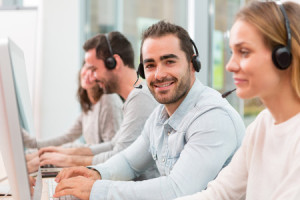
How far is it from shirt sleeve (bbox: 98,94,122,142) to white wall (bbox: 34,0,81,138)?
5.30 feet

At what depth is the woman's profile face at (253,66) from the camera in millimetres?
886

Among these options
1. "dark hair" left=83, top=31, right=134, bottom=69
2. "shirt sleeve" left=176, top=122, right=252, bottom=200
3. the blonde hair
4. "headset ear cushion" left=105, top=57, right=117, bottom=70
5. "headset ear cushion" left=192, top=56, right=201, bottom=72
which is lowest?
"shirt sleeve" left=176, top=122, right=252, bottom=200

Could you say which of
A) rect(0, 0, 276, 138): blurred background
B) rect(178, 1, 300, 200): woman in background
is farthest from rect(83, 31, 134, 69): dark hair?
rect(178, 1, 300, 200): woman in background

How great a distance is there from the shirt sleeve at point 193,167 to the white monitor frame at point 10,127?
1.37 ft

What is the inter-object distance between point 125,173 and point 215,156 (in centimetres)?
50

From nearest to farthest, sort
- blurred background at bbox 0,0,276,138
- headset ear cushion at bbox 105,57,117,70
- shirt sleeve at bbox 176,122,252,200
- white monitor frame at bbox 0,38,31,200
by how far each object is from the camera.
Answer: white monitor frame at bbox 0,38,31,200 → shirt sleeve at bbox 176,122,252,200 → headset ear cushion at bbox 105,57,117,70 → blurred background at bbox 0,0,276,138

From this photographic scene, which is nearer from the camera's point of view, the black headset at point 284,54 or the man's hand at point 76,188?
the black headset at point 284,54

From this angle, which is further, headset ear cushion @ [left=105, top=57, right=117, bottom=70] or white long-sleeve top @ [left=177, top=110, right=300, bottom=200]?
headset ear cushion @ [left=105, top=57, right=117, bottom=70]

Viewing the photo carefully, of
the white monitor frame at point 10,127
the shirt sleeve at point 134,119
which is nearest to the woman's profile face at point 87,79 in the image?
the shirt sleeve at point 134,119

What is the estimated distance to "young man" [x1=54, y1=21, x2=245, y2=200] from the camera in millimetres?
1258

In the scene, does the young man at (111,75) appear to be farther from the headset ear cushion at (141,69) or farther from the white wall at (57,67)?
the white wall at (57,67)

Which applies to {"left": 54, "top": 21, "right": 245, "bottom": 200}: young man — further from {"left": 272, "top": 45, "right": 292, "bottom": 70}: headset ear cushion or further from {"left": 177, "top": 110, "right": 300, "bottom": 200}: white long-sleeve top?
{"left": 272, "top": 45, "right": 292, "bottom": 70}: headset ear cushion

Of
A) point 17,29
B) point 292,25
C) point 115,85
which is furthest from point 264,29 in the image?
point 17,29

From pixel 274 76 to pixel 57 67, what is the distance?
3.47 m
